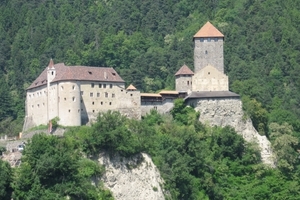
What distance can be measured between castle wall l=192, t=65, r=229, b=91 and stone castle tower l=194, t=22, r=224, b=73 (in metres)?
1.71

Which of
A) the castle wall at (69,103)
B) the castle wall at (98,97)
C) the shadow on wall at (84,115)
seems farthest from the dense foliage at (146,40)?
the castle wall at (69,103)

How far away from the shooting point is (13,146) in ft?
279

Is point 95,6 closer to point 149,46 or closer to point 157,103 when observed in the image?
point 149,46

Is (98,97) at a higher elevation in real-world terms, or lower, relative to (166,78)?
lower

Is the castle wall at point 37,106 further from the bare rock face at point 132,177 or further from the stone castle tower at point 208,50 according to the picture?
the stone castle tower at point 208,50

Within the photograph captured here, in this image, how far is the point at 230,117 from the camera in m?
91.1

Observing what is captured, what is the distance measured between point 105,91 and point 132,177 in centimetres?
1089

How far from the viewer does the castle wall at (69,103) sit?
8606 centimetres

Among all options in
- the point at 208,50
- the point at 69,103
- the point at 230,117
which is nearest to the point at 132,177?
the point at 69,103

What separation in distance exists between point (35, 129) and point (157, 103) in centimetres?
1144

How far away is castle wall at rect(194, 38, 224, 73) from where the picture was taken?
3728 inches

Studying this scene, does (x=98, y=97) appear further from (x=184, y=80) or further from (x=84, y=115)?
(x=184, y=80)

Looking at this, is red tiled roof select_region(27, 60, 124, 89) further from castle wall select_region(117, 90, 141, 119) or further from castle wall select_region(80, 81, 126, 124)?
castle wall select_region(117, 90, 141, 119)

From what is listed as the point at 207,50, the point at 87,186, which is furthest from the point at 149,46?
the point at 87,186
